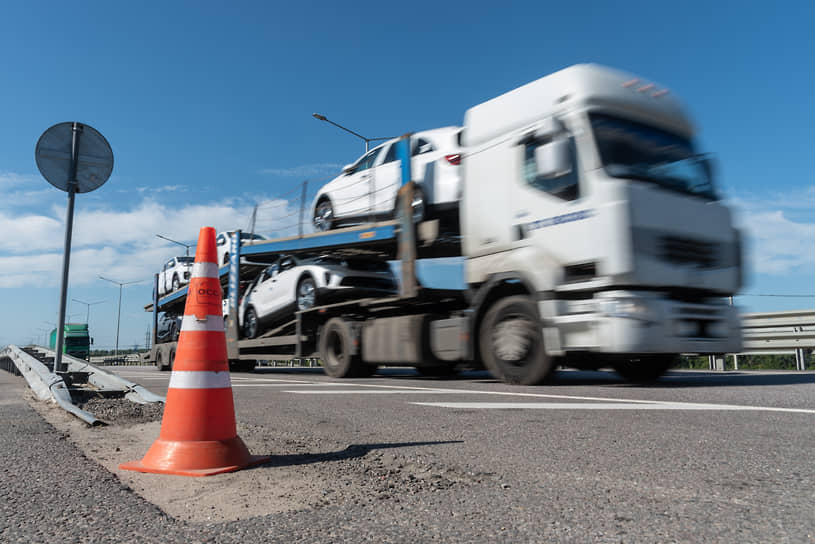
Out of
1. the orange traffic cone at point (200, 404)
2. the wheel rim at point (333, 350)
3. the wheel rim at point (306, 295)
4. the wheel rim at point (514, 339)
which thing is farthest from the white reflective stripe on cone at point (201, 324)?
the wheel rim at point (306, 295)

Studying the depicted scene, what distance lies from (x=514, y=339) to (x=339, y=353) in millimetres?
4444

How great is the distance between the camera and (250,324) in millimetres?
13469

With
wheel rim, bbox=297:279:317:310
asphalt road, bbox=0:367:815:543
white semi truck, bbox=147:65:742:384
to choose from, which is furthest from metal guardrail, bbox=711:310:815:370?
wheel rim, bbox=297:279:317:310

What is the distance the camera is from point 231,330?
45.9ft

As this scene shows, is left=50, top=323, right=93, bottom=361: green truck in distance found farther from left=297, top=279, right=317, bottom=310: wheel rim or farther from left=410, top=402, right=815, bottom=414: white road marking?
left=410, top=402, right=815, bottom=414: white road marking

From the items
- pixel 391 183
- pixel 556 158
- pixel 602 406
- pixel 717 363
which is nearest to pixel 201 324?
pixel 602 406

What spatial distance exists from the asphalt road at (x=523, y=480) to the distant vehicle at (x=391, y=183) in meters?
4.54

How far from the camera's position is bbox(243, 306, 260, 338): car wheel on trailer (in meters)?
13.2

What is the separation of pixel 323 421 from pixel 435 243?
195 inches

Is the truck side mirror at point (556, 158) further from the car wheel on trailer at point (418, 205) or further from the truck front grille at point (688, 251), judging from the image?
the car wheel on trailer at point (418, 205)

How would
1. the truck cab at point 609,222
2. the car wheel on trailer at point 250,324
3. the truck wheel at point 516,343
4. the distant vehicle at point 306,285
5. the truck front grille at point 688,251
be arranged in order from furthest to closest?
the car wheel on trailer at point 250,324 → the distant vehicle at point 306,285 → the truck wheel at point 516,343 → the truck front grille at point 688,251 → the truck cab at point 609,222

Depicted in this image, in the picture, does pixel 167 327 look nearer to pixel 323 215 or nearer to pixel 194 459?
pixel 323 215

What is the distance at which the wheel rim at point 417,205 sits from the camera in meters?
8.91

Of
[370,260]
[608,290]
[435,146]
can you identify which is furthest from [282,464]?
[370,260]
